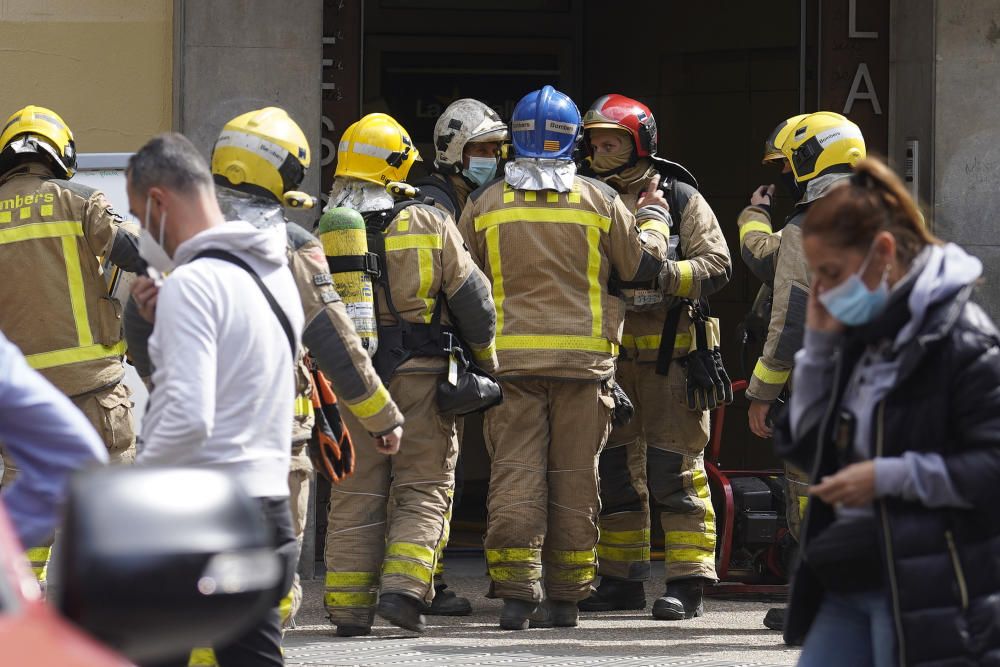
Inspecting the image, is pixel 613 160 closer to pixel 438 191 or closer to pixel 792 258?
pixel 438 191

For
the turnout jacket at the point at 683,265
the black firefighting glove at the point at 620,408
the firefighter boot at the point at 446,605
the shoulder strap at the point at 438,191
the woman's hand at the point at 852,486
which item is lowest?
the firefighter boot at the point at 446,605

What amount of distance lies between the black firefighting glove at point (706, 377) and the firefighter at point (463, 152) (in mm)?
1057

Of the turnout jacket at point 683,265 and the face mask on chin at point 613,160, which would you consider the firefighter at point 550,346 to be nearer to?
the turnout jacket at point 683,265

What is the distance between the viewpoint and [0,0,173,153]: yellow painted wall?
862 centimetres

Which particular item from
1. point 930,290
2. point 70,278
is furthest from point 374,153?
point 930,290

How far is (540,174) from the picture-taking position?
7.43 m

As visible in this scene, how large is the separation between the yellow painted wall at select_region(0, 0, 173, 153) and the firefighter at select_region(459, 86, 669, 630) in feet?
6.86

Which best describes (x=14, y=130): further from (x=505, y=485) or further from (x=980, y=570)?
(x=980, y=570)

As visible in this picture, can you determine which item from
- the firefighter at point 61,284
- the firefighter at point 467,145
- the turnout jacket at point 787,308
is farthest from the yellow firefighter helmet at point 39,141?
the turnout jacket at point 787,308

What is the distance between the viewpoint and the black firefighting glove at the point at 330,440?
534cm

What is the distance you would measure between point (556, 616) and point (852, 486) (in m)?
4.19

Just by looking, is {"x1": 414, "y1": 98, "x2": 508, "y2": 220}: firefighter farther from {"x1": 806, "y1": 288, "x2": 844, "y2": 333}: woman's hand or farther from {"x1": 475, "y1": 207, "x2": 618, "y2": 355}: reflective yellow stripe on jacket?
{"x1": 806, "y1": 288, "x2": 844, "y2": 333}: woman's hand

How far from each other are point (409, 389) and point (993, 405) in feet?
13.1

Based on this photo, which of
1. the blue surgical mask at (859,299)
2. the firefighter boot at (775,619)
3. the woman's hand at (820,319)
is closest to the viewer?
the blue surgical mask at (859,299)
